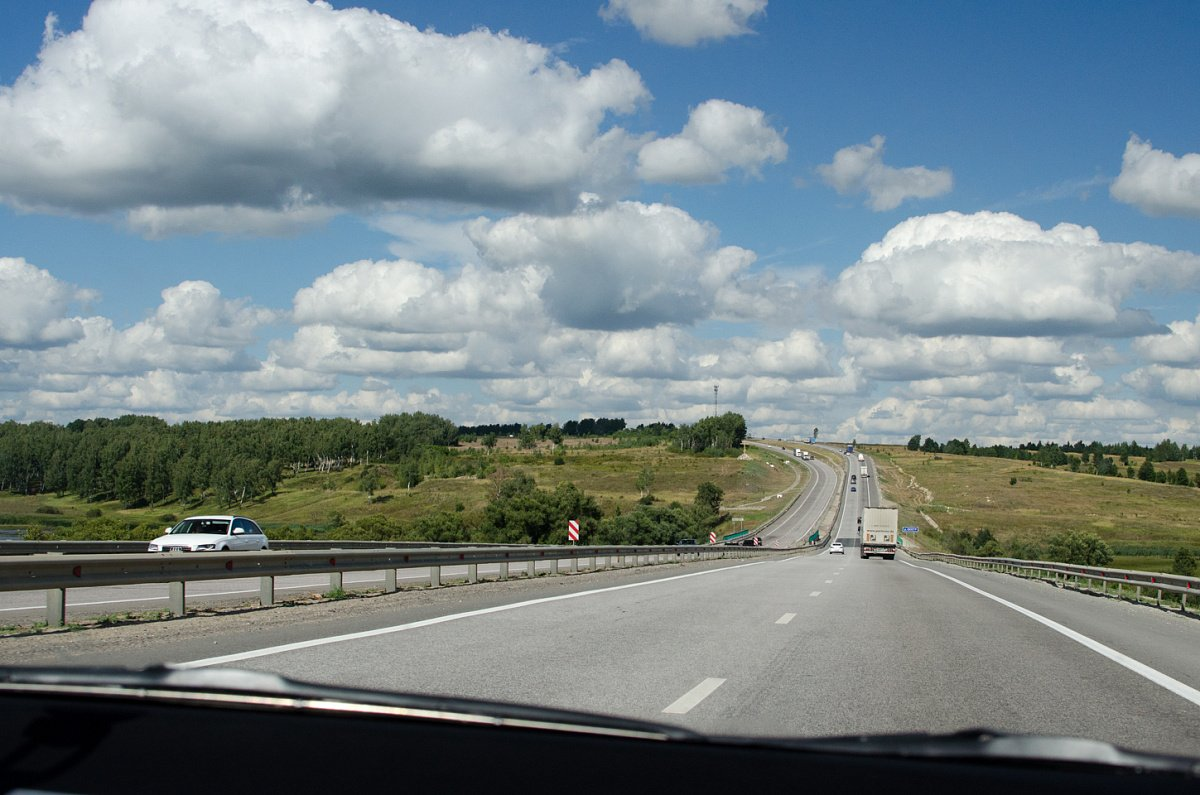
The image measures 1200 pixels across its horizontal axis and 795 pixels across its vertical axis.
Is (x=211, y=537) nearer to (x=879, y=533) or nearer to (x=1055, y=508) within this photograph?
(x=879, y=533)

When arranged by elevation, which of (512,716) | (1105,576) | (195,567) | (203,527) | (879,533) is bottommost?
(879,533)

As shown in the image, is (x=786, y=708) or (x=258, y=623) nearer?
(x=786, y=708)

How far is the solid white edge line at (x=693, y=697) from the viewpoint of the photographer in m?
7.76

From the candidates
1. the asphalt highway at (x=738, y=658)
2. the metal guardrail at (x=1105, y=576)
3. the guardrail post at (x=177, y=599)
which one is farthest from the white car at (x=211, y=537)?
the metal guardrail at (x=1105, y=576)

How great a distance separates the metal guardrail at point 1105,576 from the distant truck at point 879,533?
11325 mm

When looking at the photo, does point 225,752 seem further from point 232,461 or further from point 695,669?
point 232,461

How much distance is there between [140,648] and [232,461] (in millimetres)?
169381

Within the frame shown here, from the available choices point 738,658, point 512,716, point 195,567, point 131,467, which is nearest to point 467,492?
point 131,467

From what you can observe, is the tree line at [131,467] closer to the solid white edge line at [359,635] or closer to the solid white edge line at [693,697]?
the solid white edge line at [359,635]

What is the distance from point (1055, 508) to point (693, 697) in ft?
512

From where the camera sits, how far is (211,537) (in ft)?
96.6

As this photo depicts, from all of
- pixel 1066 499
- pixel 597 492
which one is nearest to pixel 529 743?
pixel 597 492

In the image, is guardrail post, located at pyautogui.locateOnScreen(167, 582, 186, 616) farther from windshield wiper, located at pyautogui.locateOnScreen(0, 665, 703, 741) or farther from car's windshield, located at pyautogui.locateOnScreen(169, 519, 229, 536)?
car's windshield, located at pyautogui.locateOnScreen(169, 519, 229, 536)

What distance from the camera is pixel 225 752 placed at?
3188 mm
